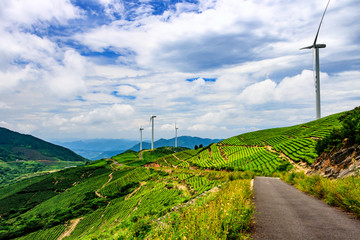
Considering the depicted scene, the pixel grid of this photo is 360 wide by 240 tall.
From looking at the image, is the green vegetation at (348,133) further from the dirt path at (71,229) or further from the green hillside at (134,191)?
the dirt path at (71,229)

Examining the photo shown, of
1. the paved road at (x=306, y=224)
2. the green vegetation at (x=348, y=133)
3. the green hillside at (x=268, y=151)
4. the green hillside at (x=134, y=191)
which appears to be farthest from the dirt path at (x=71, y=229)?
the paved road at (x=306, y=224)

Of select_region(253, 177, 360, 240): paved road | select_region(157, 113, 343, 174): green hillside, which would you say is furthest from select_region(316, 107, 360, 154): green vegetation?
select_region(253, 177, 360, 240): paved road

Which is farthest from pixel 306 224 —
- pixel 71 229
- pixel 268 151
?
pixel 71 229

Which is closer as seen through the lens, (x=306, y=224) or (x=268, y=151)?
(x=306, y=224)

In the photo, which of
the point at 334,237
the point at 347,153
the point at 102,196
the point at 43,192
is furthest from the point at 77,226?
the point at 334,237

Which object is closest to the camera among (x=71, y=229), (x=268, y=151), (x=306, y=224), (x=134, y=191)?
(x=306, y=224)

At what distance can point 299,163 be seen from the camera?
2729 inches

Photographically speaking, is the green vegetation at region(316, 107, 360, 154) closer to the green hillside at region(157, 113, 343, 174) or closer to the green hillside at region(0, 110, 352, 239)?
the green hillside at region(0, 110, 352, 239)

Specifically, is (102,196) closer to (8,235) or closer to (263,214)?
(8,235)

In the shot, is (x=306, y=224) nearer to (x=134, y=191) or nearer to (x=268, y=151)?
(x=268, y=151)

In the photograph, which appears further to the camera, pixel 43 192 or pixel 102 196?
pixel 43 192

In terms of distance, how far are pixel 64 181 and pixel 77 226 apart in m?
102

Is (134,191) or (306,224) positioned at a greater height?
(306,224)

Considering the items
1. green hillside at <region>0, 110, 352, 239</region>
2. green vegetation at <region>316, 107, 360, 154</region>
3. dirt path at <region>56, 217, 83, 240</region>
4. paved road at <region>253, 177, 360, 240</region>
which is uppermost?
green vegetation at <region>316, 107, 360, 154</region>
